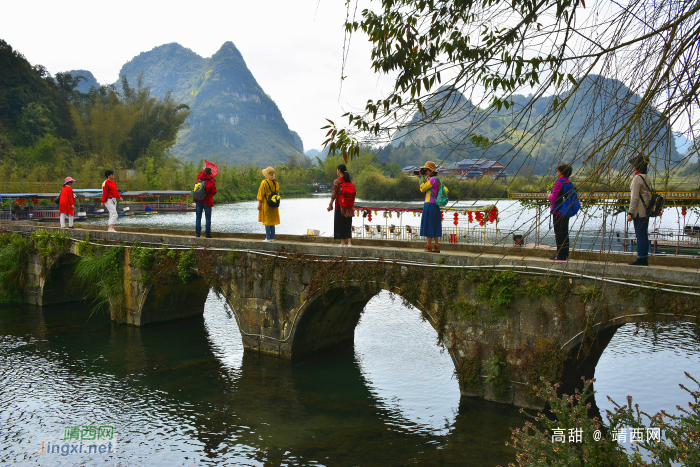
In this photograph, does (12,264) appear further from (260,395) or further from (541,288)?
(541,288)

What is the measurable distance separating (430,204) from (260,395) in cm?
439

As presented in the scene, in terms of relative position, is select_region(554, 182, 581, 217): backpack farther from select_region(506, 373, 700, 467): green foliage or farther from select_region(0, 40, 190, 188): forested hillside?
select_region(0, 40, 190, 188): forested hillside

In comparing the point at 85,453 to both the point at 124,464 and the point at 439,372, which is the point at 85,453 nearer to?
the point at 124,464

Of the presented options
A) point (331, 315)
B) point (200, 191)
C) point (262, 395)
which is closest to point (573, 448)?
point (262, 395)

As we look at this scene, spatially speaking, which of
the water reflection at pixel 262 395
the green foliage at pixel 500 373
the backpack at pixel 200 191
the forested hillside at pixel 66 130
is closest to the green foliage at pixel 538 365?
the green foliage at pixel 500 373

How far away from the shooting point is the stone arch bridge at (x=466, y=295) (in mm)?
6109

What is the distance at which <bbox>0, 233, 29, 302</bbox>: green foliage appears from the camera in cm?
1509

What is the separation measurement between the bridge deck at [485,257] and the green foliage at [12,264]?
175 inches

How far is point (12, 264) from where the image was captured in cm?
1523

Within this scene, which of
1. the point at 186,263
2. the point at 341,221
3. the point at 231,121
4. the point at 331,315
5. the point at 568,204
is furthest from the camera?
the point at 231,121

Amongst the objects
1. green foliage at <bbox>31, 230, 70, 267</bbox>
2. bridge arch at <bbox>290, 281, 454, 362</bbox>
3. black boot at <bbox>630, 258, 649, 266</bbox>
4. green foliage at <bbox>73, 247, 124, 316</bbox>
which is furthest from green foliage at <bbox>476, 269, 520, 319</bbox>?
green foliage at <bbox>31, 230, 70, 267</bbox>

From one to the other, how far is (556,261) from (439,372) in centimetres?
387

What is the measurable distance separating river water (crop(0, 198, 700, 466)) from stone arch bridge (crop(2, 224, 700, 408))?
1.57 ft

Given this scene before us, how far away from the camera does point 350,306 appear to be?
416 inches
